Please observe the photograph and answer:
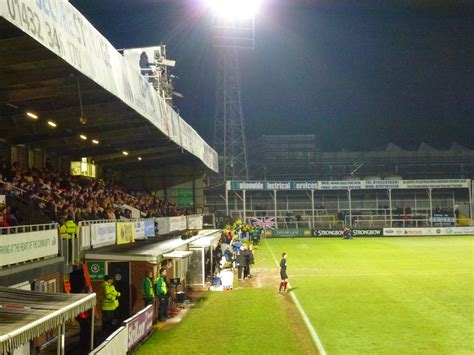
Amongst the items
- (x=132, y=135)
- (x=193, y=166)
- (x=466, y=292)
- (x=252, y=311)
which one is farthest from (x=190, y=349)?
(x=193, y=166)

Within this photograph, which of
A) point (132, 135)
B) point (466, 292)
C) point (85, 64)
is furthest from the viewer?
point (132, 135)

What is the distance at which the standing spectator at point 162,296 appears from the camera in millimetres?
15516

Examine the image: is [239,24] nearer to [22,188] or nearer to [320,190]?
[320,190]

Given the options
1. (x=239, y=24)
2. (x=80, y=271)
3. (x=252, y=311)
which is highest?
(x=239, y=24)

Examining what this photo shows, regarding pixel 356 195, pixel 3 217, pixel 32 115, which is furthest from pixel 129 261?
pixel 356 195

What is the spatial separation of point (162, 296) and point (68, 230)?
391cm

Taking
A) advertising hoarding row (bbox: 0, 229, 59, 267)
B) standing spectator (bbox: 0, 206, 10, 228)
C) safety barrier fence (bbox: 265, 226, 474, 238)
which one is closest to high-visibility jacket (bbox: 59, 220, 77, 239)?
advertising hoarding row (bbox: 0, 229, 59, 267)

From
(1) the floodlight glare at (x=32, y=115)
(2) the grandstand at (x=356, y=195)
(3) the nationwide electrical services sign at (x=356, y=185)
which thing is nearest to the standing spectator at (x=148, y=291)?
(1) the floodlight glare at (x=32, y=115)

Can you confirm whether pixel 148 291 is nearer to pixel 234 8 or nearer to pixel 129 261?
pixel 129 261

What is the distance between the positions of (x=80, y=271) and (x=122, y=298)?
6.25ft

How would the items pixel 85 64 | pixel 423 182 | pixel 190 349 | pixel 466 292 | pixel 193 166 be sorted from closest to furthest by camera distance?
pixel 190 349 < pixel 85 64 < pixel 466 292 < pixel 193 166 < pixel 423 182

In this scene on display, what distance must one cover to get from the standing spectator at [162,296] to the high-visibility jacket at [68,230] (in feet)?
10.6

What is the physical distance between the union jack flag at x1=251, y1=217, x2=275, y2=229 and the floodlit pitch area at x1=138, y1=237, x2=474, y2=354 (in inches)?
1091

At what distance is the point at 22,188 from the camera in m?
16.8
